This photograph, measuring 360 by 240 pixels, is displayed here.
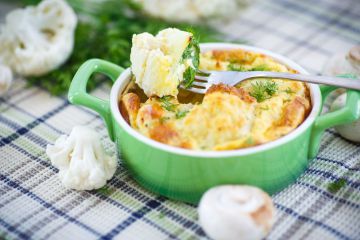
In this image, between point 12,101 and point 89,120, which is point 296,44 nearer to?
point 89,120

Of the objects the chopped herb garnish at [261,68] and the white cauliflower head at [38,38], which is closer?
the chopped herb garnish at [261,68]

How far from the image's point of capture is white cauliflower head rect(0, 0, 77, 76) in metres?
3.04

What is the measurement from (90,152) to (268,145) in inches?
29.4

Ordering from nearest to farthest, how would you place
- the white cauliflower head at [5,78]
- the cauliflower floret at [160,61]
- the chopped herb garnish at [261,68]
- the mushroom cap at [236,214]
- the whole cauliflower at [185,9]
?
the mushroom cap at [236,214], the cauliflower floret at [160,61], the chopped herb garnish at [261,68], the white cauliflower head at [5,78], the whole cauliflower at [185,9]

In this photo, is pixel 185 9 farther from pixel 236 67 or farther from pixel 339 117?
pixel 339 117

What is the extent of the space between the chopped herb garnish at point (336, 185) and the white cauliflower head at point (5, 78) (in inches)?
69.3

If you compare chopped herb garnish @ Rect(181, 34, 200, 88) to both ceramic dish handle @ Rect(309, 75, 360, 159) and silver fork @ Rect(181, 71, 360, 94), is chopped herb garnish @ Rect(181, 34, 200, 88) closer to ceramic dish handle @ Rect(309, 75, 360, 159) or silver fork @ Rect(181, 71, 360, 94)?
silver fork @ Rect(181, 71, 360, 94)

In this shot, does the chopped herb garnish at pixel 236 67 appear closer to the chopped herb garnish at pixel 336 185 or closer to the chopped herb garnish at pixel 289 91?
the chopped herb garnish at pixel 289 91

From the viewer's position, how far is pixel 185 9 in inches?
134

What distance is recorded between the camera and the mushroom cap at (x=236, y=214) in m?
1.90

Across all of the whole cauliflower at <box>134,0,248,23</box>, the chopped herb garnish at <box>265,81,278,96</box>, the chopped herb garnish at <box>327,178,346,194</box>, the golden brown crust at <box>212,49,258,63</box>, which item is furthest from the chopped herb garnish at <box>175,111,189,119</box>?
the whole cauliflower at <box>134,0,248,23</box>

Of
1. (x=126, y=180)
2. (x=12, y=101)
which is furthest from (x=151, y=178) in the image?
(x=12, y=101)

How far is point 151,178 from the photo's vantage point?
221cm

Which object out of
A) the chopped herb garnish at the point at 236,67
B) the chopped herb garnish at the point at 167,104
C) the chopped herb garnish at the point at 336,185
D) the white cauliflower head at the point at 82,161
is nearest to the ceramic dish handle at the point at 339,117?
the chopped herb garnish at the point at 336,185
